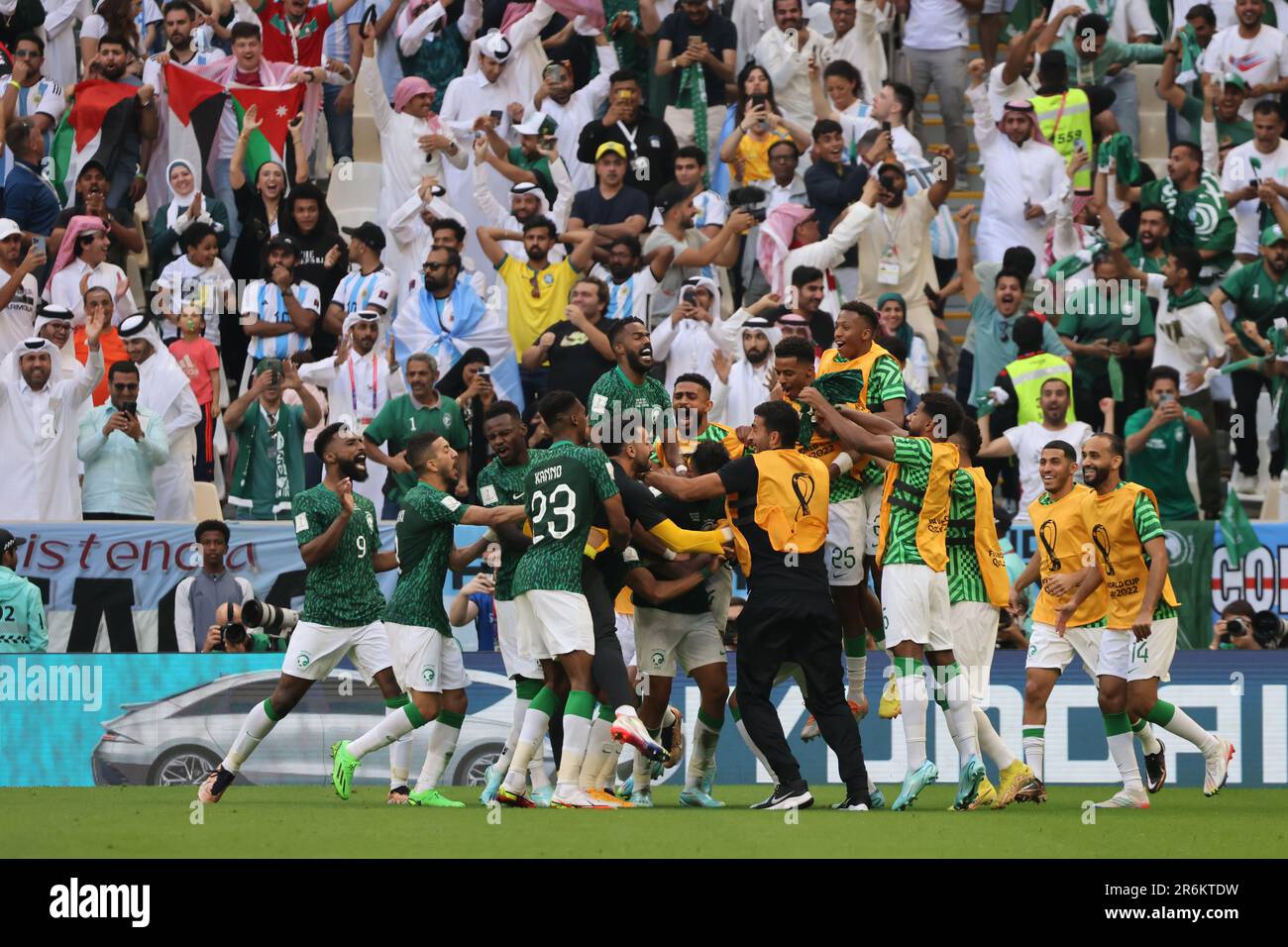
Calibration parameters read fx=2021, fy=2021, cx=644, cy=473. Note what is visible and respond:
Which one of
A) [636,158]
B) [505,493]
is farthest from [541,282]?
[505,493]

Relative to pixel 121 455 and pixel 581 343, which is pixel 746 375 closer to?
pixel 581 343

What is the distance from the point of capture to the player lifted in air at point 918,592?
12.9 meters

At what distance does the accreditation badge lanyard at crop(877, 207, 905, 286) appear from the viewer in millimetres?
19859

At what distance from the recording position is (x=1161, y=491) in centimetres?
1864

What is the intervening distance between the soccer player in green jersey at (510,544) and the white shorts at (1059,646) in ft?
11.6

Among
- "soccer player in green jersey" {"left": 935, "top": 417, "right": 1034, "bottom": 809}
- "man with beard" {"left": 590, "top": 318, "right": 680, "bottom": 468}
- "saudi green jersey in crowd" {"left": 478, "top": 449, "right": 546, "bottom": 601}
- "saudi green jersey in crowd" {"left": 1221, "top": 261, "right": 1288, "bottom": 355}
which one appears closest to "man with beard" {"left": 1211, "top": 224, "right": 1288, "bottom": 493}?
"saudi green jersey in crowd" {"left": 1221, "top": 261, "right": 1288, "bottom": 355}

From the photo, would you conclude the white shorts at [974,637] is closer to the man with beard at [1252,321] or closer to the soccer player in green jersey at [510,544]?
the soccer player in green jersey at [510,544]

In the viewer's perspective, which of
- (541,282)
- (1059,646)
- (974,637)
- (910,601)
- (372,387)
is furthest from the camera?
(541,282)

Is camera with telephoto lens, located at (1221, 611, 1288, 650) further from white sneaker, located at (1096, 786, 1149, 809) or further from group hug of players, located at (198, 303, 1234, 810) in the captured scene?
white sneaker, located at (1096, 786, 1149, 809)

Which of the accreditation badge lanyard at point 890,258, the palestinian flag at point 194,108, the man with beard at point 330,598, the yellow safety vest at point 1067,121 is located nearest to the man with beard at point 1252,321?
the yellow safety vest at point 1067,121

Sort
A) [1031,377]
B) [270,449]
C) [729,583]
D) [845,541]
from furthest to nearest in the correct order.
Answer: [1031,377]
[270,449]
[729,583]
[845,541]

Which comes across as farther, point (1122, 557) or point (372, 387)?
point (372, 387)

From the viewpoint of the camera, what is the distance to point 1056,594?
13.9 m

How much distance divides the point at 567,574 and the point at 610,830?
209 centimetres
